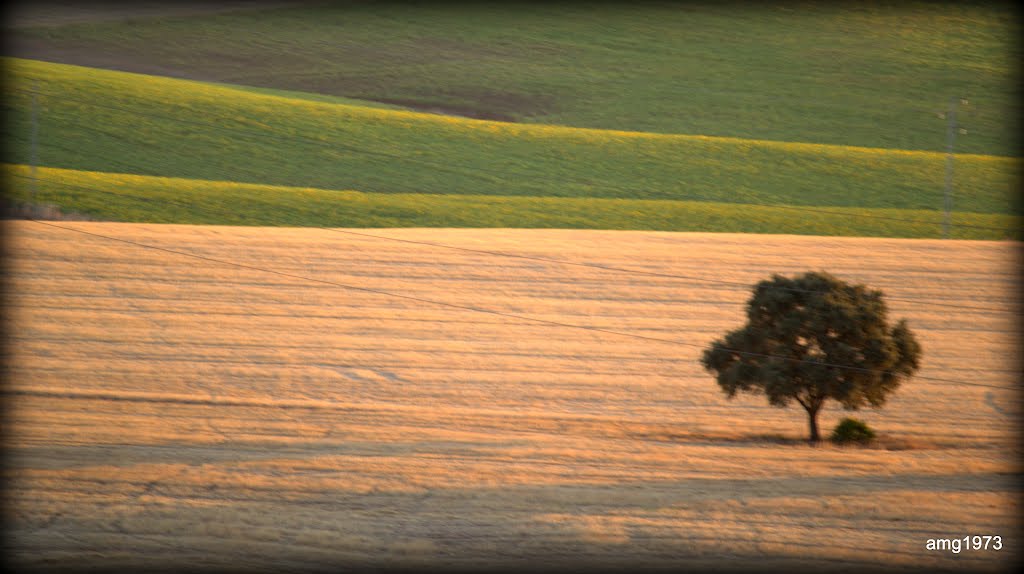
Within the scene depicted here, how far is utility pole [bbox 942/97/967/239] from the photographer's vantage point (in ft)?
86.8

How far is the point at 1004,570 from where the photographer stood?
761 centimetres

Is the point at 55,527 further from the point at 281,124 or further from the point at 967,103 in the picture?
the point at 967,103

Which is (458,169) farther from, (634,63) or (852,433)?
(852,433)

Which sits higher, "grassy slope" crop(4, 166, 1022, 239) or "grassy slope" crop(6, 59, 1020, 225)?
"grassy slope" crop(6, 59, 1020, 225)

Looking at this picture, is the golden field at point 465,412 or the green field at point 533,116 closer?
the golden field at point 465,412

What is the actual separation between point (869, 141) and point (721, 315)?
17242 millimetres

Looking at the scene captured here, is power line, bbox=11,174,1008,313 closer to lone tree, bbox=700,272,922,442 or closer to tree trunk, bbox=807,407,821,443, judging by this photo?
lone tree, bbox=700,272,922,442

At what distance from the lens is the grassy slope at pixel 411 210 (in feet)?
77.5

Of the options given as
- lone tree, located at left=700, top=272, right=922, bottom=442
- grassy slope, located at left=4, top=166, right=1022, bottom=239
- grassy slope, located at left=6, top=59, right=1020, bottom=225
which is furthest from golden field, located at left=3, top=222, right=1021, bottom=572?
grassy slope, located at left=6, top=59, right=1020, bottom=225

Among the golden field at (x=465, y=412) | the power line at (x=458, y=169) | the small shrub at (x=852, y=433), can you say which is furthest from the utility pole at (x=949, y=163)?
the small shrub at (x=852, y=433)

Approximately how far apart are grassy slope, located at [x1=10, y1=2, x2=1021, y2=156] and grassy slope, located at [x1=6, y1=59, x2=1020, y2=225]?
114cm

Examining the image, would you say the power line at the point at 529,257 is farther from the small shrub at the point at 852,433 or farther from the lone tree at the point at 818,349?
the small shrub at the point at 852,433

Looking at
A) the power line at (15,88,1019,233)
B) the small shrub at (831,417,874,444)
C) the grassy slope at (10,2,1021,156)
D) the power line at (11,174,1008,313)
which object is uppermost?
the grassy slope at (10,2,1021,156)

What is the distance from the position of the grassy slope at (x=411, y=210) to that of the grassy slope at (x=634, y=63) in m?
6.55
